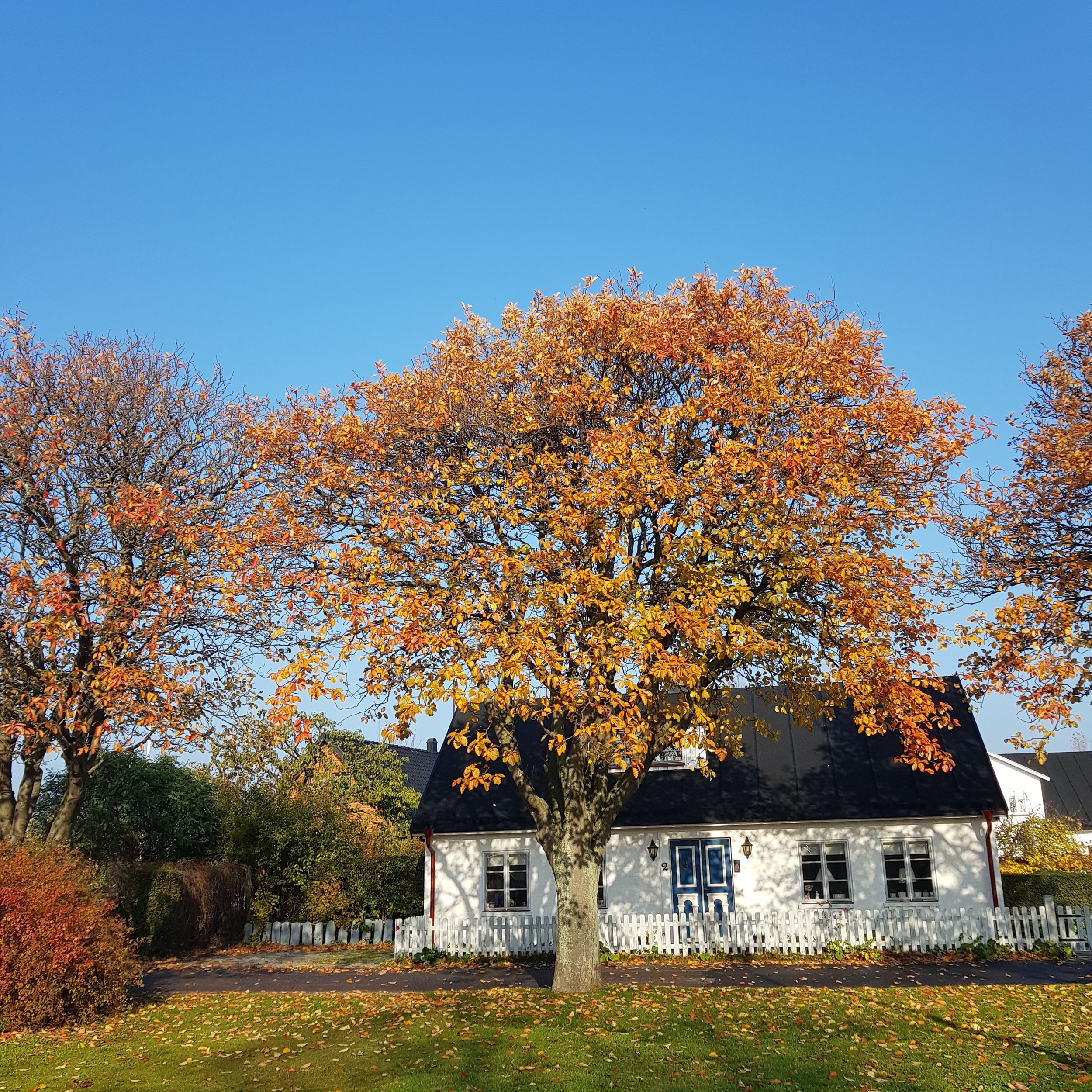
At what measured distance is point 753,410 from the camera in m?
14.1

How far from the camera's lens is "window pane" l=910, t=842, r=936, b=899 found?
2256cm

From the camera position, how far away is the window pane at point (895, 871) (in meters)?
22.7

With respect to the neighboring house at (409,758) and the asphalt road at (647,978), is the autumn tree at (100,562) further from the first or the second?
the neighboring house at (409,758)

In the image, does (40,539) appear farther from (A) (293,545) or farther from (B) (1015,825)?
(B) (1015,825)

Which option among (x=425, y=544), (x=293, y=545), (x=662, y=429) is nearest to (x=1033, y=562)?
(x=662, y=429)

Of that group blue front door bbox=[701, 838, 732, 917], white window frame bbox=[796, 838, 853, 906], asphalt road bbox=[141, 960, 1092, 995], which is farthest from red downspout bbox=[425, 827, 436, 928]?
white window frame bbox=[796, 838, 853, 906]

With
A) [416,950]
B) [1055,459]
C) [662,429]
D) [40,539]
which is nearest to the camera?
[662,429]

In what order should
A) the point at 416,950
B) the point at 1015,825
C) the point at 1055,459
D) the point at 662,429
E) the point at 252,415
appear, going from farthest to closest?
the point at 1015,825 → the point at 416,950 → the point at 252,415 → the point at 1055,459 → the point at 662,429

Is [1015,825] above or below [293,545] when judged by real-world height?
below

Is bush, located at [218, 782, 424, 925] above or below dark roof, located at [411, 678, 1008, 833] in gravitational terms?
below

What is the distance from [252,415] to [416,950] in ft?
42.5

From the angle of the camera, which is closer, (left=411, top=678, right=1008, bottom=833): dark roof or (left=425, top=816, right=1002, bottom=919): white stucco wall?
(left=425, top=816, right=1002, bottom=919): white stucco wall

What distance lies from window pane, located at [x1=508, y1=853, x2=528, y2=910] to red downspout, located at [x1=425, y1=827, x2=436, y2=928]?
199 centimetres

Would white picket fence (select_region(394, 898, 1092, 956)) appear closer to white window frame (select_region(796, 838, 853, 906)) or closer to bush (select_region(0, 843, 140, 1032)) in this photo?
white window frame (select_region(796, 838, 853, 906))
